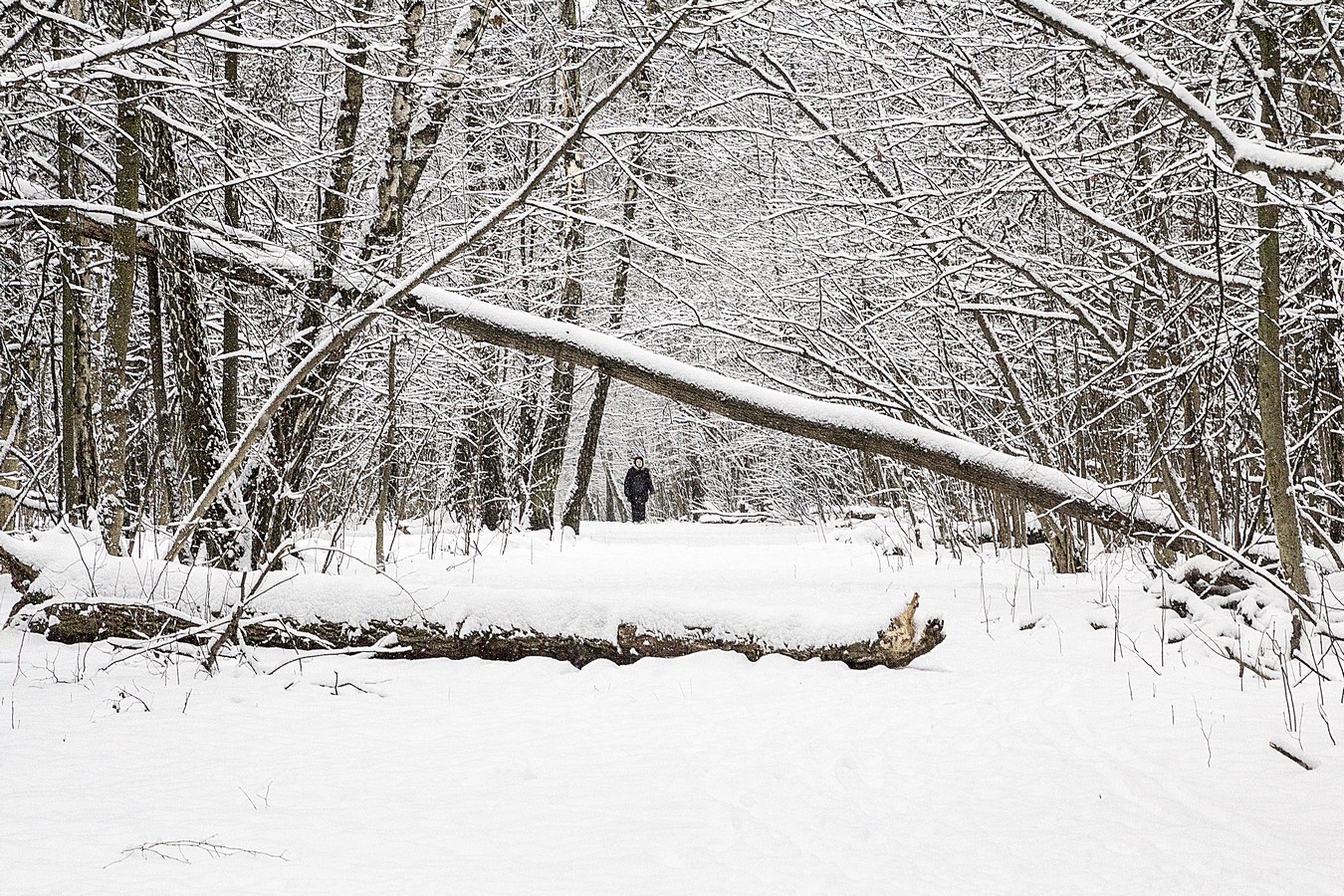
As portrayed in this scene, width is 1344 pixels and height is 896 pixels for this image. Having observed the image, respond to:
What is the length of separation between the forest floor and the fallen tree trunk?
3.4 inches

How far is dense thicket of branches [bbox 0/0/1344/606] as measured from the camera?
5.17 metres

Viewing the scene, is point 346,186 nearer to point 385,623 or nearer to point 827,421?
point 385,623

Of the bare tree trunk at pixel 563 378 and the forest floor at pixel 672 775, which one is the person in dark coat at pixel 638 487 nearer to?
the bare tree trunk at pixel 563 378

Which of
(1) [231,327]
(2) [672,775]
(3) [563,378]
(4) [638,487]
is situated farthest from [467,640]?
(4) [638,487]

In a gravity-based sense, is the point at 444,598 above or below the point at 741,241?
below

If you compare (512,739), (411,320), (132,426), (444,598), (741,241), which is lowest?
(512,739)

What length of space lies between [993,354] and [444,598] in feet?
15.3

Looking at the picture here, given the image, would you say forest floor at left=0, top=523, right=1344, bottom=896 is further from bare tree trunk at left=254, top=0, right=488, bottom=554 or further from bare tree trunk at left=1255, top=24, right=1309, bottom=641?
bare tree trunk at left=254, top=0, right=488, bottom=554

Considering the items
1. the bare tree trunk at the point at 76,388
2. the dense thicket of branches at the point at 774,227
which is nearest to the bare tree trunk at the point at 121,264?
the dense thicket of branches at the point at 774,227

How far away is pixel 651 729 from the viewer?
3799 millimetres

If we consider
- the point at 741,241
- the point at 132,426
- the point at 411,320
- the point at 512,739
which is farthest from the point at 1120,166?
the point at 132,426

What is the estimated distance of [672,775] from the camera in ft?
10.4

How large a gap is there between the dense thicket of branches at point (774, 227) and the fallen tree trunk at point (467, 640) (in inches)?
33.5

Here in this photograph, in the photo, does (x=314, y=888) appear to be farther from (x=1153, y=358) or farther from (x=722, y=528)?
(x=722, y=528)
